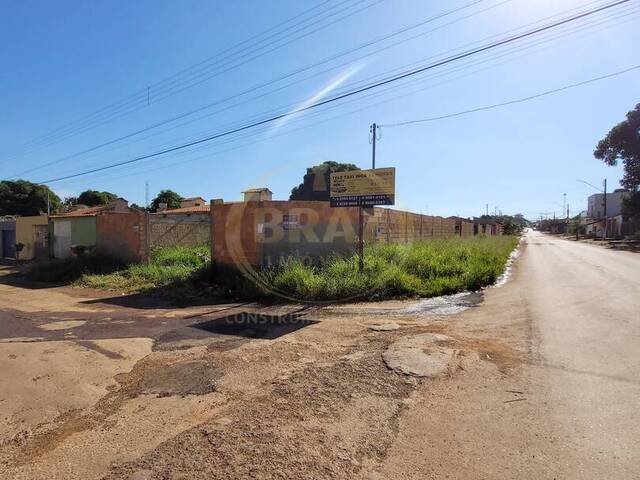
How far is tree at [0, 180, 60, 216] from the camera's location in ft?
172

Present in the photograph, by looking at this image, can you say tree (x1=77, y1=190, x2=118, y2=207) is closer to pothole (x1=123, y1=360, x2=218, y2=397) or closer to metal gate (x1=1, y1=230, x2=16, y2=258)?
metal gate (x1=1, y1=230, x2=16, y2=258)

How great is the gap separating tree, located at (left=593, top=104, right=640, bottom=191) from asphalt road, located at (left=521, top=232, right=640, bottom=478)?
39461 mm

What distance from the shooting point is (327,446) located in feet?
10.8

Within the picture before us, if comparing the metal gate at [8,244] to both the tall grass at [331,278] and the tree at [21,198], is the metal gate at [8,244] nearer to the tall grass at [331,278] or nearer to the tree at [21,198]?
the tall grass at [331,278]

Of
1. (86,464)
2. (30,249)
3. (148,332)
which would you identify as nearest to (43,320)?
(148,332)

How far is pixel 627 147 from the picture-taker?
4153 centimetres

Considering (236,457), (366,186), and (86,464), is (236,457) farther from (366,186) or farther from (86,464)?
(366,186)

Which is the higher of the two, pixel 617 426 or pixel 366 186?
pixel 366 186

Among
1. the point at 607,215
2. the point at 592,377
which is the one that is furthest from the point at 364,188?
the point at 607,215

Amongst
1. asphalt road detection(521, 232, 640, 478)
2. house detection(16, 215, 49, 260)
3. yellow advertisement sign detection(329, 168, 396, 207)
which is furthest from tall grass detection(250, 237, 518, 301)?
house detection(16, 215, 49, 260)

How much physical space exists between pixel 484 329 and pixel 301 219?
22.1ft

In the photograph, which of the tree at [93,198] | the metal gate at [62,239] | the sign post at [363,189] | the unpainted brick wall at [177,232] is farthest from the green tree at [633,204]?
the tree at [93,198]

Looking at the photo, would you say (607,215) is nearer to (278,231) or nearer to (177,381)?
(278,231)

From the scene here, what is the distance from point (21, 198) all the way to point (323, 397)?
62.3 meters
